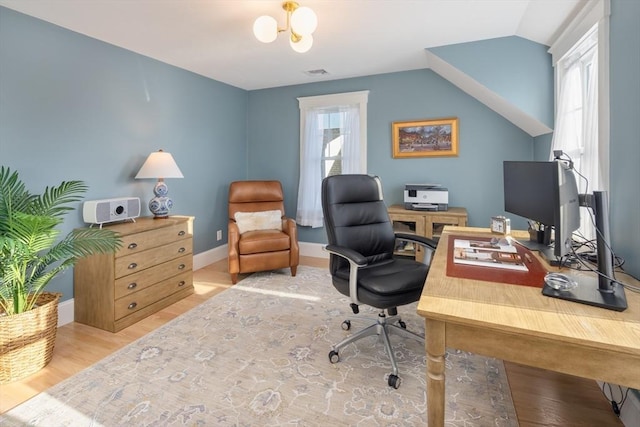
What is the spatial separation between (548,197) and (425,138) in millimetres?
2451

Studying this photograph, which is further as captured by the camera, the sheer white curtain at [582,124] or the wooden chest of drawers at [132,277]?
the wooden chest of drawers at [132,277]

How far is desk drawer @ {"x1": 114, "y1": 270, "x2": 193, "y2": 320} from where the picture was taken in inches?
93.8

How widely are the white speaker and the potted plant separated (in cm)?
41

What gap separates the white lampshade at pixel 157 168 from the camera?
114 inches

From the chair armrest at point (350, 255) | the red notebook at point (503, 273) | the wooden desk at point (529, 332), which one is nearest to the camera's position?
the wooden desk at point (529, 332)

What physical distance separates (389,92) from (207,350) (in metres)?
3.38

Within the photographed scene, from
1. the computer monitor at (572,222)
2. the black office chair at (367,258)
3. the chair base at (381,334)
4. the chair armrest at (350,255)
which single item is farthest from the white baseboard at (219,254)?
the computer monitor at (572,222)

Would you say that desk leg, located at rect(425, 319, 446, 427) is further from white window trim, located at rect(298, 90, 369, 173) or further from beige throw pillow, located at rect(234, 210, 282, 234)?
white window trim, located at rect(298, 90, 369, 173)

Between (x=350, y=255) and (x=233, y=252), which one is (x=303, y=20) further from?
(x=233, y=252)

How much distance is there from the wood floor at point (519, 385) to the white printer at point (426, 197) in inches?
69.8

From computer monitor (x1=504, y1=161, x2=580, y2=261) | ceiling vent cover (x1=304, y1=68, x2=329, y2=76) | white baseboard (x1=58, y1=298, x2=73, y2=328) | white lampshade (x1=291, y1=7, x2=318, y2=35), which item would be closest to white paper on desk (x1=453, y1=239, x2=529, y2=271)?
computer monitor (x1=504, y1=161, x2=580, y2=261)

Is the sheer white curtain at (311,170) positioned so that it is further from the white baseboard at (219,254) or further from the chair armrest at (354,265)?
the chair armrest at (354,265)

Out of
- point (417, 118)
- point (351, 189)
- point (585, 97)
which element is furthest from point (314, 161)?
point (585, 97)

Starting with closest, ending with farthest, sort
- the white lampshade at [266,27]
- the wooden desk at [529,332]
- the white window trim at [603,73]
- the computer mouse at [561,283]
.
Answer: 1. the wooden desk at [529,332]
2. the computer mouse at [561,283]
3. the white window trim at [603,73]
4. the white lampshade at [266,27]
